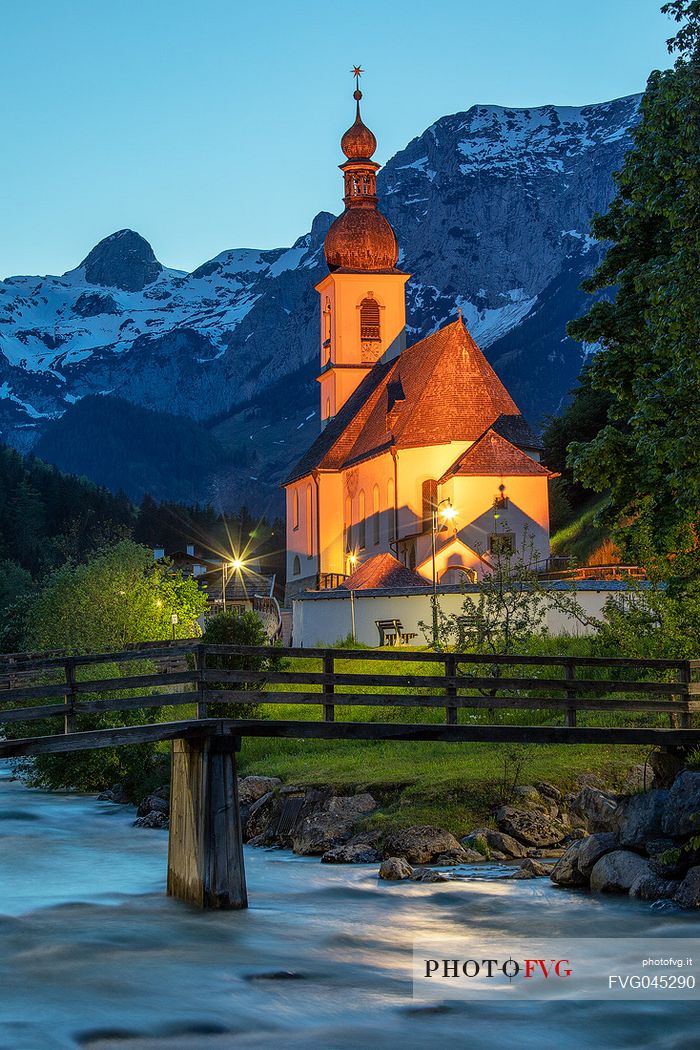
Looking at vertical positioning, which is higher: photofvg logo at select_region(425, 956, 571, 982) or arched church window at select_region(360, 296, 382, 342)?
arched church window at select_region(360, 296, 382, 342)

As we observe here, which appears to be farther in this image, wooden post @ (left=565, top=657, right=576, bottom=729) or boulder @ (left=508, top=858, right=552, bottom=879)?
wooden post @ (left=565, top=657, right=576, bottom=729)

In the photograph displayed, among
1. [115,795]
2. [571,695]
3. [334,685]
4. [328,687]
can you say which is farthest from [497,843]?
[115,795]

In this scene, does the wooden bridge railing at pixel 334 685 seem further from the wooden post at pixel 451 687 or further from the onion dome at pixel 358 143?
the onion dome at pixel 358 143

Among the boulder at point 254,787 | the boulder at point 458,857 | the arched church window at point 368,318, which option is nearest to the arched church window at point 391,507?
the arched church window at point 368,318

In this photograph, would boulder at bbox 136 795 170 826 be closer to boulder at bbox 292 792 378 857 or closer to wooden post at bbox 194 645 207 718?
boulder at bbox 292 792 378 857

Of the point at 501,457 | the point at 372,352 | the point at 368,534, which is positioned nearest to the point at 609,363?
the point at 501,457

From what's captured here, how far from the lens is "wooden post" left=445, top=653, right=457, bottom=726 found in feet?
75.7

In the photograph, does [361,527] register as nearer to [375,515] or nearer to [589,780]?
[375,515]

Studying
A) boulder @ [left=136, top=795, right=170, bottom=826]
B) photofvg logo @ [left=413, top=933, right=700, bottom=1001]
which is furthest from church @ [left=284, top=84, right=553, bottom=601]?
photofvg logo @ [left=413, top=933, right=700, bottom=1001]

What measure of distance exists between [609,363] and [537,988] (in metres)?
13.7

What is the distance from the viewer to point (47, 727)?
4406cm

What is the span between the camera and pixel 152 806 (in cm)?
3462

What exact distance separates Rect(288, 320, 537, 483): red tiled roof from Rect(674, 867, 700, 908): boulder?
172 feet

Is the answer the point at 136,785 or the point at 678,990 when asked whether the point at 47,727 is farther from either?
the point at 678,990
